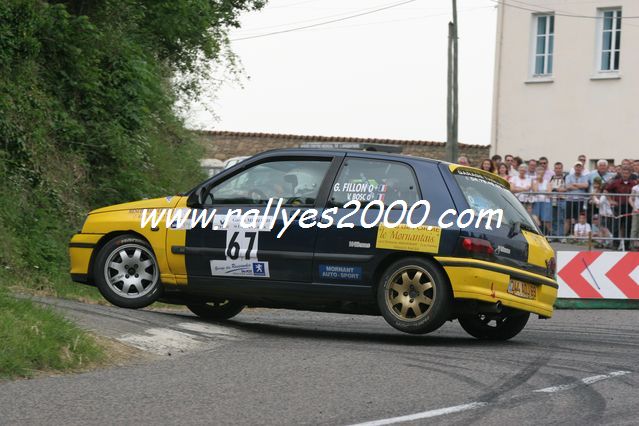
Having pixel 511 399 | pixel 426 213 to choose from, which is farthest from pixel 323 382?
pixel 426 213

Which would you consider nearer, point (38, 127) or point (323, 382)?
point (323, 382)

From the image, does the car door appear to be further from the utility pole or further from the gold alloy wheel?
the utility pole

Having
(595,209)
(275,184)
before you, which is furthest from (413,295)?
(595,209)

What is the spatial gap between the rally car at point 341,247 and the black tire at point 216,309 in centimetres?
47

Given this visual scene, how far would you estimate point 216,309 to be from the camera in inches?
547

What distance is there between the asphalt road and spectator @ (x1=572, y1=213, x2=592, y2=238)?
8305 mm

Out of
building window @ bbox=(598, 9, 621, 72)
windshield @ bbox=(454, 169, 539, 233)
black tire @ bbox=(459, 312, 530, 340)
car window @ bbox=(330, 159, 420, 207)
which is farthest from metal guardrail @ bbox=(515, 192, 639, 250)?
building window @ bbox=(598, 9, 621, 72)

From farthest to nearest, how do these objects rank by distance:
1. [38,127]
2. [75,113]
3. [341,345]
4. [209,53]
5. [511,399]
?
[209,53] < [75,113] < [38,127] < [341,345] < [511,399]

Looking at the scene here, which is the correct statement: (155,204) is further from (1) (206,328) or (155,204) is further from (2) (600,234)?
(2) (600,234)

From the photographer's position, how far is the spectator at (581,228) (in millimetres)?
21703

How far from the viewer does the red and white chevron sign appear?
19016mm

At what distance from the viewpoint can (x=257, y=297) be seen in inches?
499

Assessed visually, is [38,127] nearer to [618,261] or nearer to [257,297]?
[257,297]

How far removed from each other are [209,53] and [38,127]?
6.88 meters
